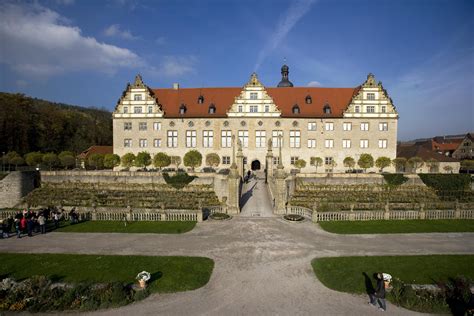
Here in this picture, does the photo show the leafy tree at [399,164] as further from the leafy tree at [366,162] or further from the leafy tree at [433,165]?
the leafy tree at [433,165]

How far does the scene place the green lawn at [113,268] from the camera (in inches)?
426

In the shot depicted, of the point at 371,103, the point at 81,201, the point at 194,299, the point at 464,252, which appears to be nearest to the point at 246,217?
the point at 194,299

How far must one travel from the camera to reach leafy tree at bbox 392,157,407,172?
120 feet

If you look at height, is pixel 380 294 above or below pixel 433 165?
below

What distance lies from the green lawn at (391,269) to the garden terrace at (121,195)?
15.2 metres

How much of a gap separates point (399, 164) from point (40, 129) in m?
65.3

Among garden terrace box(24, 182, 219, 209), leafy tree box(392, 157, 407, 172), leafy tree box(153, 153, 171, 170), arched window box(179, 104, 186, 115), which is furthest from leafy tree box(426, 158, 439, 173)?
leafy tree box(153, 153, 171, 170)

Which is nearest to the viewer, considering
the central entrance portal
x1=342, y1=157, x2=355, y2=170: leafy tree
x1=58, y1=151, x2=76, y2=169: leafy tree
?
x1=342, y1=157, x2=355, y2=170: leafy tree

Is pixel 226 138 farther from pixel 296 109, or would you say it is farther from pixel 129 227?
pixel 129 227

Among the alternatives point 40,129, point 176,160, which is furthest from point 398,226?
point 40,129

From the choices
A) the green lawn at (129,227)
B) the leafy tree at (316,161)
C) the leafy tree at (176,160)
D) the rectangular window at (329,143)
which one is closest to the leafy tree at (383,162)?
the rectangular window at (329,143)

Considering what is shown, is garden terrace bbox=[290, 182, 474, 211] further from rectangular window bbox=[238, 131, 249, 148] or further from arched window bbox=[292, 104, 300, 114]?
arched window bbox=[292, 104, 300, 114]

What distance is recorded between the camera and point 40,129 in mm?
50875

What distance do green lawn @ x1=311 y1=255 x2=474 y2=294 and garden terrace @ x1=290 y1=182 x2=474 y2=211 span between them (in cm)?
1016
